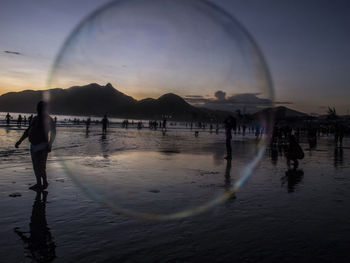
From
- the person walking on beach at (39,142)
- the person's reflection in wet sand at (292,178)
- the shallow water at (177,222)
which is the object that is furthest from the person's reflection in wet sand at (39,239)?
the person's reflection in wet sand at (292,178)

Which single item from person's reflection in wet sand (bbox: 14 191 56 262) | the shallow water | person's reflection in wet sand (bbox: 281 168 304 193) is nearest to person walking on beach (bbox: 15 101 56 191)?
the shallow water

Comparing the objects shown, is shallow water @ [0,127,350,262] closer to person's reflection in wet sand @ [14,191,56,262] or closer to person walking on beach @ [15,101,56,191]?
person's reflection in wet sand @ [14,191,56,262]

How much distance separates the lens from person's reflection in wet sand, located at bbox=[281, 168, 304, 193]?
9.51 meters

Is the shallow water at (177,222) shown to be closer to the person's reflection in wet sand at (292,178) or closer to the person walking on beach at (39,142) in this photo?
the person's reflection in wet sand at (292,178)

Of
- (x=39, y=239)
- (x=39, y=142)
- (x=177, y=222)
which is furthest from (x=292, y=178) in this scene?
(x=39, y=239)

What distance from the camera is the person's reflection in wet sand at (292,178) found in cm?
951

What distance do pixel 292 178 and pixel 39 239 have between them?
8.53m

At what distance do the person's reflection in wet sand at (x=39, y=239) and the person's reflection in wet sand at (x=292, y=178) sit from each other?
6.20 m

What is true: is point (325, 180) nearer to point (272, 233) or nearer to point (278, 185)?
point (278, 185)

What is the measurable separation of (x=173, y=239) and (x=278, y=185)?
552 cm

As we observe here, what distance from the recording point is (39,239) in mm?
4828

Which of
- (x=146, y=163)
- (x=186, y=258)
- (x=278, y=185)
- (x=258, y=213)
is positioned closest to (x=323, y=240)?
(x=258, y=213)

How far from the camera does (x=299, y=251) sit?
4676 mm

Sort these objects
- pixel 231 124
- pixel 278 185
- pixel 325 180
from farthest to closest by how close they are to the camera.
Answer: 1. pixel 231 124
2. pixel 325 180
3. pixel 278 185
